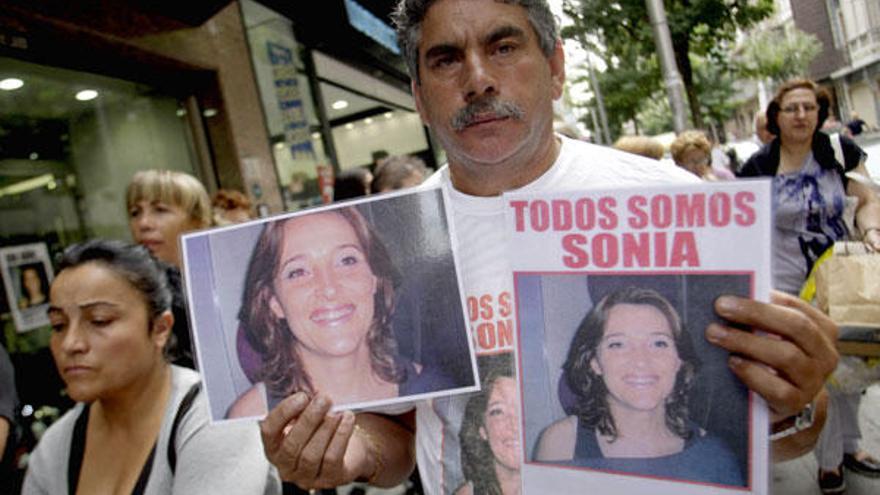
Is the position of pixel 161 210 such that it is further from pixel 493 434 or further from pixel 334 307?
pixel 493 434

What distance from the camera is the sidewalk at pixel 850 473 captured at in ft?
9.78

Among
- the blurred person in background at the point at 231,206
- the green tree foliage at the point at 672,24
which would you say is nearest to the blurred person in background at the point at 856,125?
the green tree foliage at the point at 672,24

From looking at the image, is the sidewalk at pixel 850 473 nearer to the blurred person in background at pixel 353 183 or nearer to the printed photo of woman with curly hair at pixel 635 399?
the printed photo of woman with curly hair at pixel 635 399

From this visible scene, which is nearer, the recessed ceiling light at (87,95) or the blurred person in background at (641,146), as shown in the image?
the blurred person in background at (641,146)

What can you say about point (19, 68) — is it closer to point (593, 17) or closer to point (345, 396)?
point (593, 17)

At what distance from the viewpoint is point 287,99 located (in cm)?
729

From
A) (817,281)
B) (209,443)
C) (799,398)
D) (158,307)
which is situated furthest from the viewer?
(158,307)

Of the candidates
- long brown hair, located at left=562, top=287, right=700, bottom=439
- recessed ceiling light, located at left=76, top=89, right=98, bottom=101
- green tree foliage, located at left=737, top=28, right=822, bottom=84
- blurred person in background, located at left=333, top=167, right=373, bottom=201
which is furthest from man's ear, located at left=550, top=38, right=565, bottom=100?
recessed ceiling light, located at left=76, top=89, right=98, bottom=101

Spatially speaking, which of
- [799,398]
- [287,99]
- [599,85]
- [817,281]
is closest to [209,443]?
Result: [799,398]

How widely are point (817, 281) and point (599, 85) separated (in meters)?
1.98

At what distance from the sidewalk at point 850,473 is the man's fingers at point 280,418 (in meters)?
2.51

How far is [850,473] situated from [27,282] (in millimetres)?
4718

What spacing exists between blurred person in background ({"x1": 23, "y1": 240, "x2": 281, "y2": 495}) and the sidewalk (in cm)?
243

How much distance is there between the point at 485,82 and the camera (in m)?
1.24
